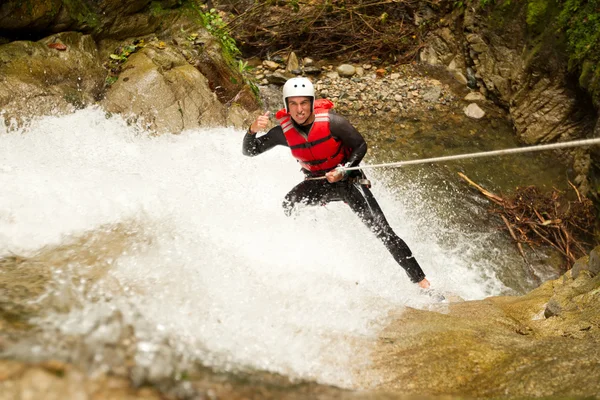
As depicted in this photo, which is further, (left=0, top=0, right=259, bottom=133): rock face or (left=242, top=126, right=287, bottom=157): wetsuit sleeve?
(left=0, top=0, right=259, bottom=133): rock face

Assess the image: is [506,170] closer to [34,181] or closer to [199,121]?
[199,121]

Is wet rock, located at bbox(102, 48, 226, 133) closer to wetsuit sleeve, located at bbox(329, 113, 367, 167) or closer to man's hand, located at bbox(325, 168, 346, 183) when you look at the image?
wetsuit sleeve, located at bbox(329, 113, 367, 167)

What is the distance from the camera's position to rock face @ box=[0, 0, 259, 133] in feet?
19.1

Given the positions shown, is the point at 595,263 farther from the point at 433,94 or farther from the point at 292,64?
the point at 292,64

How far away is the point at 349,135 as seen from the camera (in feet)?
13.0

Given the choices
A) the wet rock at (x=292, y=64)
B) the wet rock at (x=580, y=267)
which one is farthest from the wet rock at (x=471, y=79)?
the wet rock at (x=580, y=267)

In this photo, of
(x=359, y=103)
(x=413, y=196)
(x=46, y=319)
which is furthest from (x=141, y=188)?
(x=359, y=103)

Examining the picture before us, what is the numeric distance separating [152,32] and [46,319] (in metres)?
6.86

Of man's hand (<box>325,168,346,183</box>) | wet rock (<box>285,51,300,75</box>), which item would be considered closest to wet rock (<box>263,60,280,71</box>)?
wet rock (<box>285,51,300,75</box>)

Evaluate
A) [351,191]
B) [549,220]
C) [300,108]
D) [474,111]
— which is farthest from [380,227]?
[474,111]

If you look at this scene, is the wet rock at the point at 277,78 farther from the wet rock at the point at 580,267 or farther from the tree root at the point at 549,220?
the wet rock at the point at 580,267

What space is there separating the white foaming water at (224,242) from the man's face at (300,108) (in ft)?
4.33

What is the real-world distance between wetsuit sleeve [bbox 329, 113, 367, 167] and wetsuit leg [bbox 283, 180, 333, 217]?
48 cm

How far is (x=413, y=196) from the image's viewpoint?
6.45m
